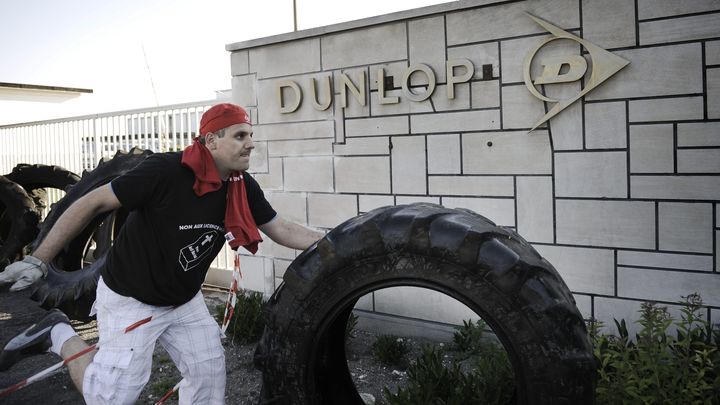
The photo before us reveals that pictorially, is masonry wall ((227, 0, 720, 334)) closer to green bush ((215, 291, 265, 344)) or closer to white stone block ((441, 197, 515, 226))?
white stone block ((441, 197, 515, 226))

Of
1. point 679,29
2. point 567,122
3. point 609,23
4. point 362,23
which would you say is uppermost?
point 362,23

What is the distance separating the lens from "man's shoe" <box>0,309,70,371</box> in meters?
3.14

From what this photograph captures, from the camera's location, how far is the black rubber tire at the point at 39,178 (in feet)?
28.9

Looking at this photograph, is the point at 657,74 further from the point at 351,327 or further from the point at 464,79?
the point at 351,327

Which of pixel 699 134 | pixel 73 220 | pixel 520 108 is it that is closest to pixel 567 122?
pixel 520 108

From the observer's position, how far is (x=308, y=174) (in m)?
5.88

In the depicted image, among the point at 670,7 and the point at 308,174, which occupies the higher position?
the point at 670,7

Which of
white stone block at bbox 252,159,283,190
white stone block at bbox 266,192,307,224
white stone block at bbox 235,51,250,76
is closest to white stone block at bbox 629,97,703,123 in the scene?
white stone block at bbox 266,192,307,224

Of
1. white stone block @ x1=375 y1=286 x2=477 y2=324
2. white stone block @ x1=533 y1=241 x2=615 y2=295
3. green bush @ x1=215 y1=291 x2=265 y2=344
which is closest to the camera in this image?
white stone block @ x1=533 y1=241 x2=615 y2=295

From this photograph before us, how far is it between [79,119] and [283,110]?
236 inches

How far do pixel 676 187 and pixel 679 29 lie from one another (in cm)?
110

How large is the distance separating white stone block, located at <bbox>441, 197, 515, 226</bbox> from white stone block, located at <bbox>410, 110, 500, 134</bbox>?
60 centimetres

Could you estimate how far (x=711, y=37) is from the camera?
3.85 meters

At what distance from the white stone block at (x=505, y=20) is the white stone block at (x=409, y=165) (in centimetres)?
95
